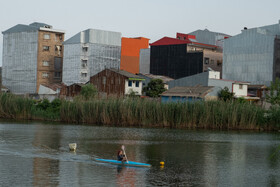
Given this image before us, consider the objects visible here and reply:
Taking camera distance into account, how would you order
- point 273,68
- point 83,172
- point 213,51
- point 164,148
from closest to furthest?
point 83,172, point 164,148, point 273,68, point 213,51

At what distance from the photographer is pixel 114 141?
34531 mm

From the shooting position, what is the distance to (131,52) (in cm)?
9706

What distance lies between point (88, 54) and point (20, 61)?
1630 cm

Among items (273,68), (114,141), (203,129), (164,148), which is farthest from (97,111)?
(273,68)

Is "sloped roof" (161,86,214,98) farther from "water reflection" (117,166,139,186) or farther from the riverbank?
"water reflection" (117,166,139,186)

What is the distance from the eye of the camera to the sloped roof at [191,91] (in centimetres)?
6385

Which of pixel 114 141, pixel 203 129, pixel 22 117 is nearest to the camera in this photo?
pixel 114 141

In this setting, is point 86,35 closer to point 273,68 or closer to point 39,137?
point 273,68

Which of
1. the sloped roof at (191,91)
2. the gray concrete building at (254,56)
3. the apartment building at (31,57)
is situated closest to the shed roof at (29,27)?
the apartment building at (31,57)

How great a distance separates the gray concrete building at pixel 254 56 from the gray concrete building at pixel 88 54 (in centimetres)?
2501

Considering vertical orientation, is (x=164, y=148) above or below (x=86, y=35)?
below

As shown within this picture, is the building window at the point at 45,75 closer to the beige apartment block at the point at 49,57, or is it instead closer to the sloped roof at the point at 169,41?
the beige apartment block at the point at 49,57

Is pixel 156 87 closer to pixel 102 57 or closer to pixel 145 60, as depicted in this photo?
pixel 102 57

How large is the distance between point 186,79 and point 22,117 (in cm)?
2946
